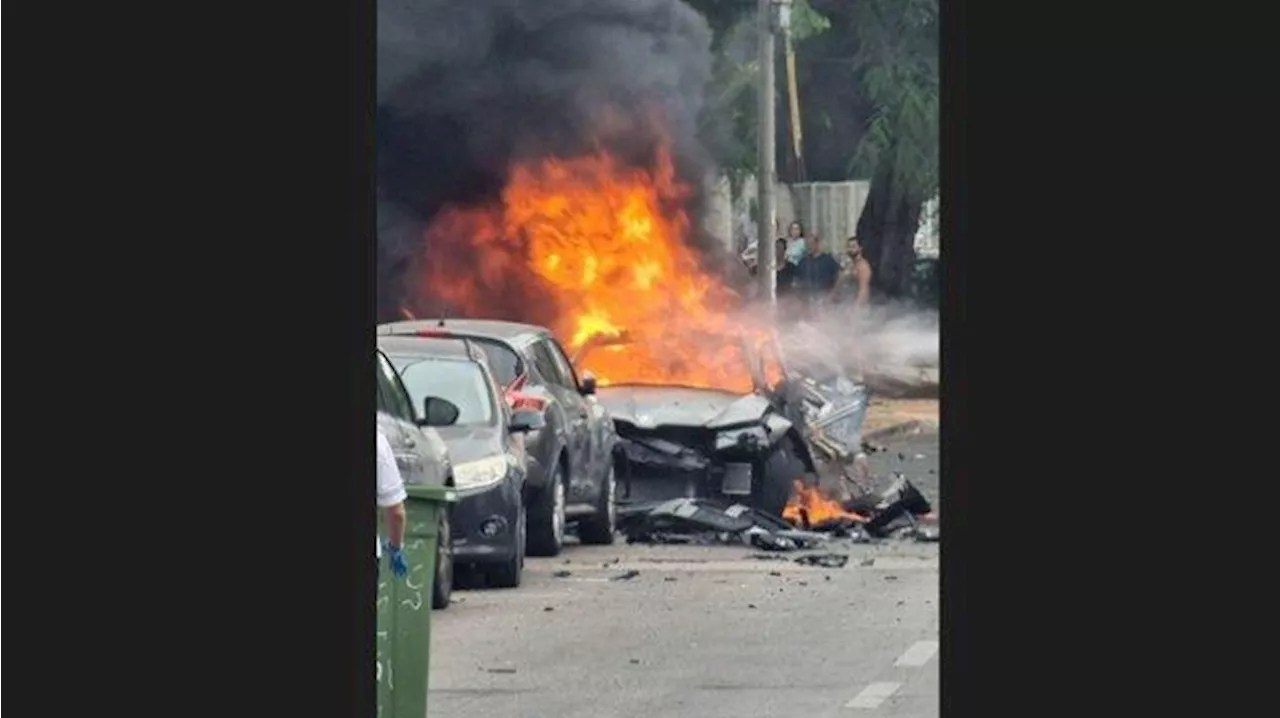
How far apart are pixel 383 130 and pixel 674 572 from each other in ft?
42.5

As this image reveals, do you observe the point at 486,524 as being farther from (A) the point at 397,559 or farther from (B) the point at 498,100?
(B) the point at 498,100

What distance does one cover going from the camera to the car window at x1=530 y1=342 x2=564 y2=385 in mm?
21328

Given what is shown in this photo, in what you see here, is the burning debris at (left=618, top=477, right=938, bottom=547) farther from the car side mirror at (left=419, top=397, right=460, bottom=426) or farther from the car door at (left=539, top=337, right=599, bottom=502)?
the car side mirror at (left=419, top=397, right=460, bottom=426)

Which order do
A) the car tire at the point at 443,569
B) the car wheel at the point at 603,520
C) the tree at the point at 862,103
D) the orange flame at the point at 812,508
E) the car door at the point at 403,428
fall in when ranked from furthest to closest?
the tree at the point at 862,103
the orange flame at the point at 812,508
the car wheel at the point at 603,520
the car tire at the point at 443,569
the car door at the point at 403,428

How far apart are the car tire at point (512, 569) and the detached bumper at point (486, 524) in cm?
16

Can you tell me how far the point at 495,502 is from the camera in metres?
18.2

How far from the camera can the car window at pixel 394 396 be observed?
16594mm

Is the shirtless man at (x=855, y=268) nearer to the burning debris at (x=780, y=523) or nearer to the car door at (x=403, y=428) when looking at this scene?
the burning debris at (x=780, y=523)

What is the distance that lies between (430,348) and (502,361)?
5.30ft

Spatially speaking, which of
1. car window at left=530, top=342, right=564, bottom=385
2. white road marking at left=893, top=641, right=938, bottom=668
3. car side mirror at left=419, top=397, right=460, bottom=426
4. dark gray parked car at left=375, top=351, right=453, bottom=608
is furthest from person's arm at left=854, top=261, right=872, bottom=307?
white road marking at left=893, top=641, right=938, bottom=668

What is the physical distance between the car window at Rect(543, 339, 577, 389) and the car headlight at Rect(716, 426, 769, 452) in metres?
1.72

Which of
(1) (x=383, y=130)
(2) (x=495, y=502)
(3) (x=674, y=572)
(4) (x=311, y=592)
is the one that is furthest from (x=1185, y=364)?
(1) (x=383, y=130)

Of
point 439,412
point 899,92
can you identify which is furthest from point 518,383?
point 899,92

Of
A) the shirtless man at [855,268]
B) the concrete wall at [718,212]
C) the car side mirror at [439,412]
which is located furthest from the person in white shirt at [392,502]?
the shirtless man at [855,268]
